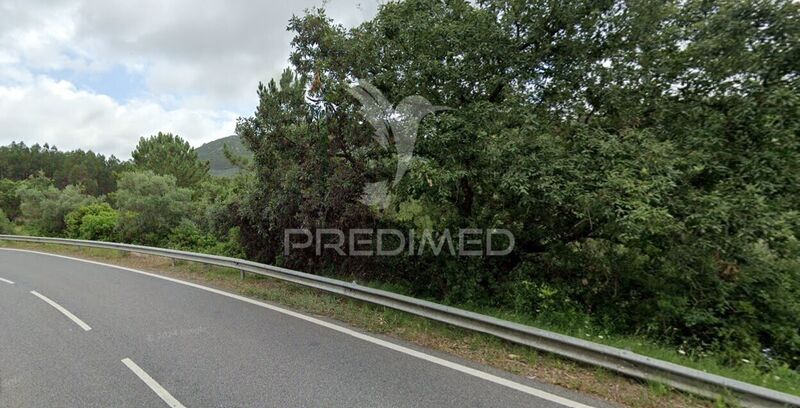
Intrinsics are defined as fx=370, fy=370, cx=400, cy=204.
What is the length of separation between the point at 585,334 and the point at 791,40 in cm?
442

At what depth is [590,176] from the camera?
4609 mm

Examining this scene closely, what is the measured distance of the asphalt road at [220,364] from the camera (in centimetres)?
350

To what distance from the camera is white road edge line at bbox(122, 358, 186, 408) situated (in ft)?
11.4

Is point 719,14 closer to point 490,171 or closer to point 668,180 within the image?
point 668,180

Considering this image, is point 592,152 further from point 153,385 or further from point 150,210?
point 150,210

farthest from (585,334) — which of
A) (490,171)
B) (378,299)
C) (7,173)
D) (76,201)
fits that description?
(7,173)

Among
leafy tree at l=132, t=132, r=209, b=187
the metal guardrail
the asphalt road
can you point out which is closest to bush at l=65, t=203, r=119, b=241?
leafy tree at l=132, t=132, r=209, b=187

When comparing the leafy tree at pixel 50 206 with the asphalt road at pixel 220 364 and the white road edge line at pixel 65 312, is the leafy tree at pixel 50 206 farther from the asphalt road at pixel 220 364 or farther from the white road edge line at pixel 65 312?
the asphalt road at pixel 220 364

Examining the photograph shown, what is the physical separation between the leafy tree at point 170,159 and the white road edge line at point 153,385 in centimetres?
2942

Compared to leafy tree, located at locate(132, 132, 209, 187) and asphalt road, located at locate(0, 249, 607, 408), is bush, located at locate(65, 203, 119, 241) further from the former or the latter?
asphalt road, located at locate(0, 249, 607, 408)

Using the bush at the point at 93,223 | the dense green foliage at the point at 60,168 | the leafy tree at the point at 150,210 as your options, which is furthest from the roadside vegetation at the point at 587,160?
the dense green foliage at the point at 60,168

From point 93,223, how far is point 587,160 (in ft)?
71.1

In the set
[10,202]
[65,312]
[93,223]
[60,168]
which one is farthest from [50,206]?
[60,168]

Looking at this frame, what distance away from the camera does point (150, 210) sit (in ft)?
52.4
